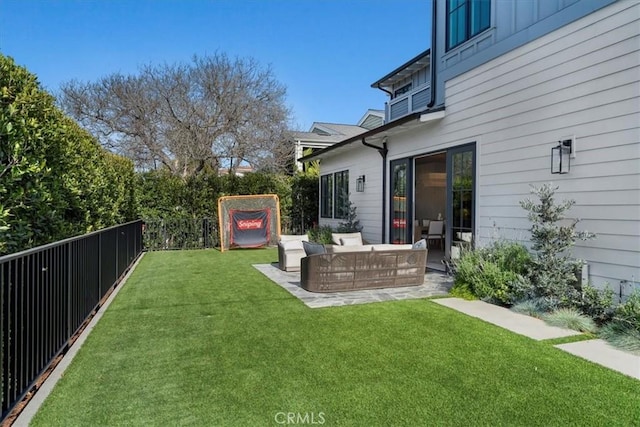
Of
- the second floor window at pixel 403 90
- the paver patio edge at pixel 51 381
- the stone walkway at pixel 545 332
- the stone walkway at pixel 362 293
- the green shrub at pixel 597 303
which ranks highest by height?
the second floor window at pixel 403 90

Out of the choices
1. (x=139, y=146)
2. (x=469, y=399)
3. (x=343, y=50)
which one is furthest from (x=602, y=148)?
(x=139, y=146)

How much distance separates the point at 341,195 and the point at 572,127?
7.84 metres

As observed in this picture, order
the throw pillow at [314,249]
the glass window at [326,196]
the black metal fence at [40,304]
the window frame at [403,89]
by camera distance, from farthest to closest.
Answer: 1. the glass window at [326,196]
2. the window frame at [403,89]
3. the throw pillow at [314,249]
4. the black metal fence at [40,304]

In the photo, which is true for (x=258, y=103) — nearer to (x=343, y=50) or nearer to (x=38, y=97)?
(x=343, y=50)

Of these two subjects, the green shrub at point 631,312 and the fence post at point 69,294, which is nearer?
the fence post at point 69,294

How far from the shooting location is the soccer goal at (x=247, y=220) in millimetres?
11602

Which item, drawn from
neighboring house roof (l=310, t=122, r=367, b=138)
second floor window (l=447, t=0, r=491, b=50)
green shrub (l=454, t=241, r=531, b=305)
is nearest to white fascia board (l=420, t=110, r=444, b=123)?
second floor window (l=447, t=0, r=491, b=50)

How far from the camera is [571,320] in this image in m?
4.29

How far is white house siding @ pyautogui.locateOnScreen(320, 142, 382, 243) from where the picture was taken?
10070 mm

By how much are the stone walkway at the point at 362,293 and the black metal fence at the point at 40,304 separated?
2616 millimetres

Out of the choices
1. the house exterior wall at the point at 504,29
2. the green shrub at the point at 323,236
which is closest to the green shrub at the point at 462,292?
the house exterior wall at the point at 504,29

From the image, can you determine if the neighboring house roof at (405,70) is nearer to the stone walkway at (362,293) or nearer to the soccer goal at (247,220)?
the soccer goal at (247,220)

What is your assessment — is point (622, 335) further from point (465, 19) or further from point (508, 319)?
point (465, 19)

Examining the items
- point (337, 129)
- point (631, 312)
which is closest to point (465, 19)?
point (631, 312)
